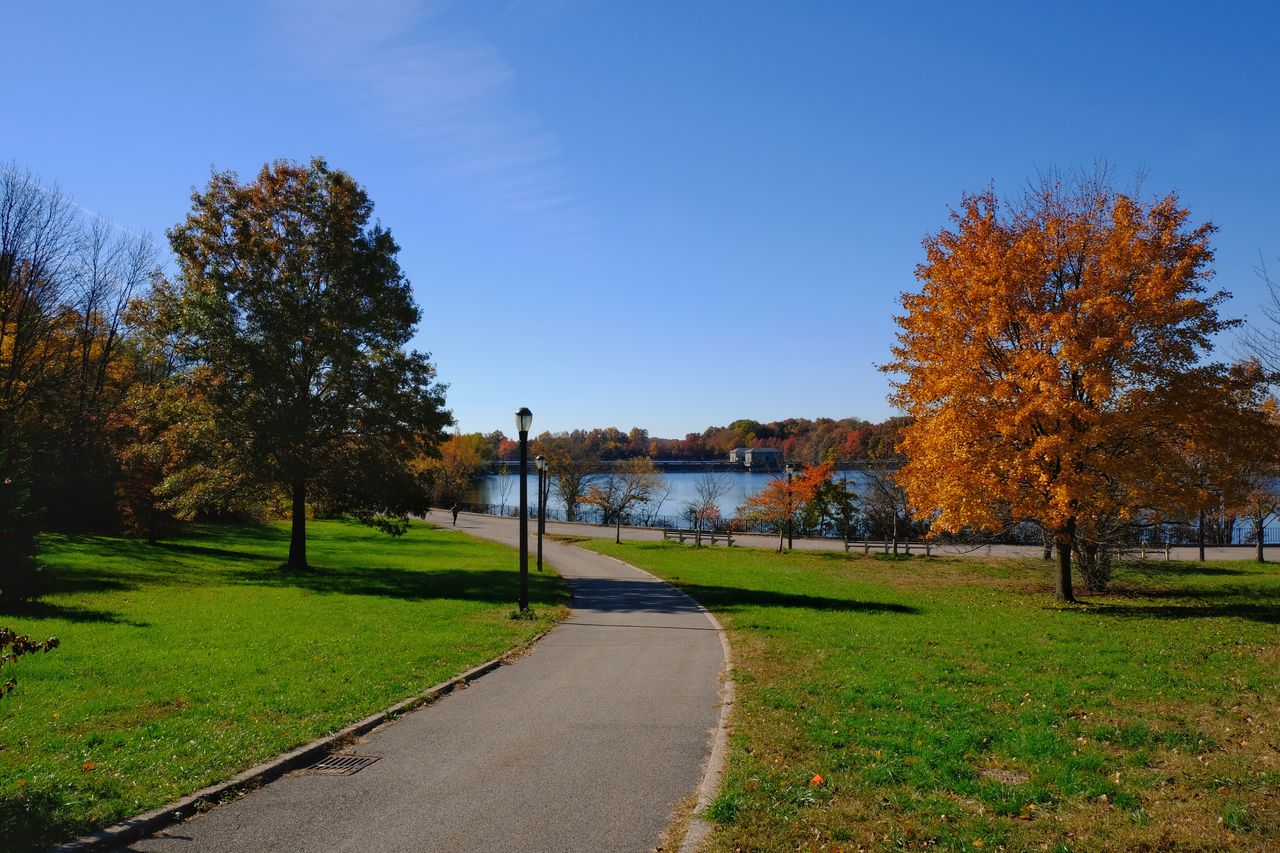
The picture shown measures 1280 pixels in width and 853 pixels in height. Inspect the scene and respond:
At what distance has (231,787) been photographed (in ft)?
19.2

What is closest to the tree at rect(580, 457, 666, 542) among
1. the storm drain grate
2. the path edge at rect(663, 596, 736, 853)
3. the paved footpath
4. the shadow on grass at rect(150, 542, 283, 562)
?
the shadow on grass at rect(150, 542, 283, 562)

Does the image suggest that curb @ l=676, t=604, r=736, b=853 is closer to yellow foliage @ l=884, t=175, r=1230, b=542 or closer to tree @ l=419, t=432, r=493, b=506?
yellow foliage @ l=884, t=175, r=1230, b=542

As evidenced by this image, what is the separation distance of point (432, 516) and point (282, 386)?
38780 mm

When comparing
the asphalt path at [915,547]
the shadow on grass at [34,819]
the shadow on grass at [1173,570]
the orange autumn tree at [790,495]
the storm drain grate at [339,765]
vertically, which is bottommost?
the asphalt path at [915,547]

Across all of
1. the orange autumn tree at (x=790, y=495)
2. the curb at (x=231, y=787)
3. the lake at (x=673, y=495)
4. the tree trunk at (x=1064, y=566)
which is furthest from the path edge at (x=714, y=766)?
the lake at (x=673, y=495)

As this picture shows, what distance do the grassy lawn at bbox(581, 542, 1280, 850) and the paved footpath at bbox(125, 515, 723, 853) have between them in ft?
2.13

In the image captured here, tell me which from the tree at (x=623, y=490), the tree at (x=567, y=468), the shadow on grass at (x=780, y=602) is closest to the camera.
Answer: the shadow on grass at (x=780, y=602)

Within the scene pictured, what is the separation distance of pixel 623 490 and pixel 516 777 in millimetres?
54551

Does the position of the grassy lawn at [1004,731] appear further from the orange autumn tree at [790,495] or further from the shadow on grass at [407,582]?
the orange autumn tree at [790,495]

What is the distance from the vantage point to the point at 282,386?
23.7m

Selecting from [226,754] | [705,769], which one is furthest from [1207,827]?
[226,754]

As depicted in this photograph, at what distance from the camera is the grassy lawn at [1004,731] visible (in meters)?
5.07

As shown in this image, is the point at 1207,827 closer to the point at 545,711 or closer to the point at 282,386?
the point at 545,711

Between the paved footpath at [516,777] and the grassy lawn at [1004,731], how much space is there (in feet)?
2.13
